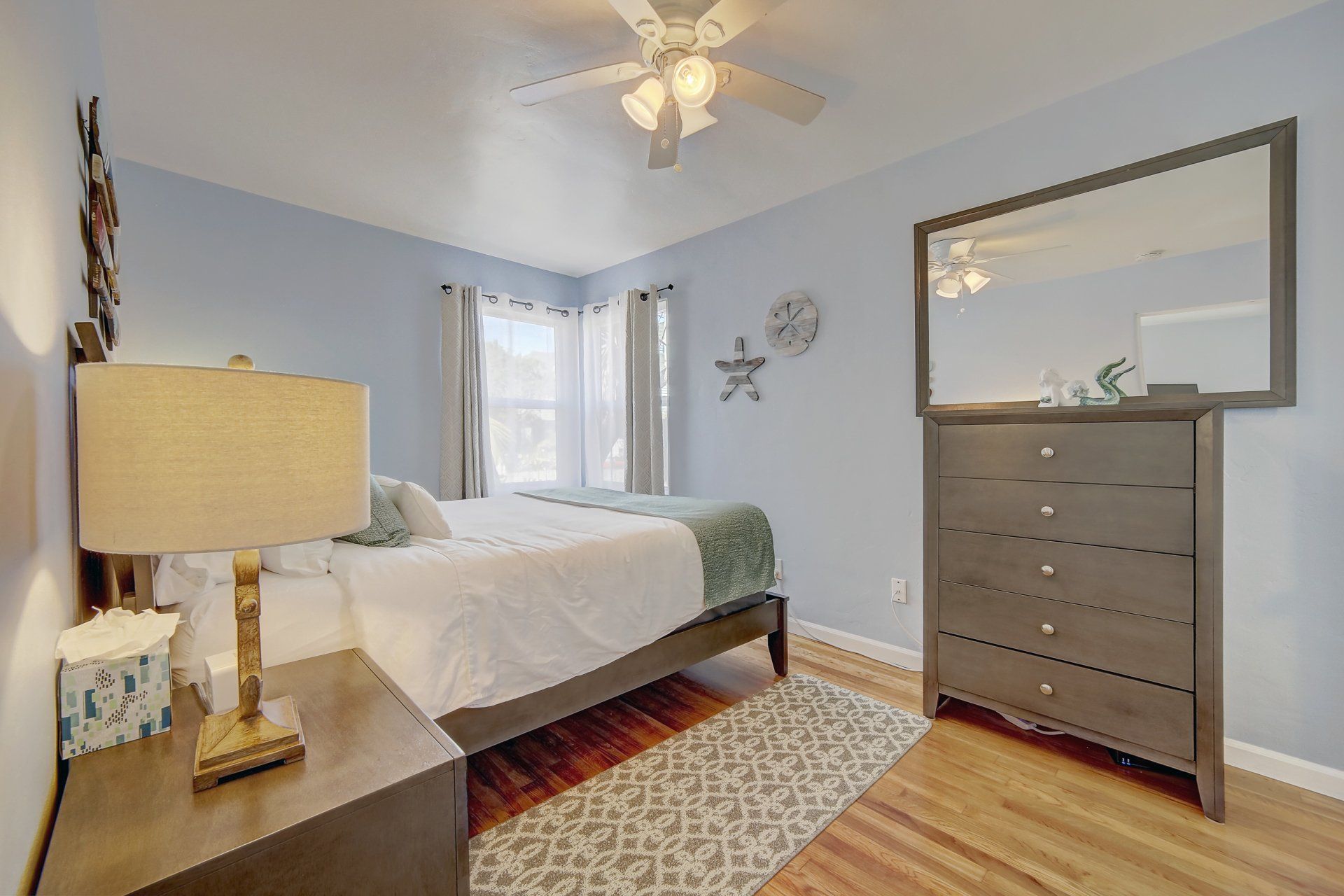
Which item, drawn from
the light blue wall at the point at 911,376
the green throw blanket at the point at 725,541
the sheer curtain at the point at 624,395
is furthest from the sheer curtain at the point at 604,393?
the green throw blanket at the point at 725,541

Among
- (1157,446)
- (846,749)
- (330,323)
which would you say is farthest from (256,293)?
(1157,446)

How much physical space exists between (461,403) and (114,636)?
2.91 m

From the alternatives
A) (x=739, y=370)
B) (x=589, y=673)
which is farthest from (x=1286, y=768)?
(x=739, y=370)

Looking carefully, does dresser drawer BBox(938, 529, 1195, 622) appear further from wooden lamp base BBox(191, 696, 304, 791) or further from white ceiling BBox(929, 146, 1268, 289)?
wooden lamp base BBox(191, 696, 304, 791)

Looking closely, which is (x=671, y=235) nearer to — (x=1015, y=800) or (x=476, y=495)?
(x=476, y=495)

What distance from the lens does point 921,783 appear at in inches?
71.5

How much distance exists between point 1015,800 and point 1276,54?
8.31 feet

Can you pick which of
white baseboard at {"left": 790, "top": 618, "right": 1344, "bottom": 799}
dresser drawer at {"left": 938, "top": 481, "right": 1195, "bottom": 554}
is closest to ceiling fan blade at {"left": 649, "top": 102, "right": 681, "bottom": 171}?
dresser drawer at {"left": 938, "top": 481, "right": 1195, "bottom": 554}

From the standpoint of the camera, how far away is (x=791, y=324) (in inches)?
126

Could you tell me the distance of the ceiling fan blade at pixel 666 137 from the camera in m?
1.79

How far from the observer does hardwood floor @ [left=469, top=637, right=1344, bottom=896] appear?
4.69 ft

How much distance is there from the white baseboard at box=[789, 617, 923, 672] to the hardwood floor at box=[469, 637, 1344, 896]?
0.45 metres

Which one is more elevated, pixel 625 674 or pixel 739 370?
pixel 739 370

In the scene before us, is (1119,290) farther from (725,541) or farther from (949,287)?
(725,541)
